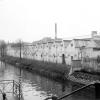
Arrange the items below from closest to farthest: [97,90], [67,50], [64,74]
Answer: [97,90], [64,74], [67,50]

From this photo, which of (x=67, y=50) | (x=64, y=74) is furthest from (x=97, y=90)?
(x=67, y=50)

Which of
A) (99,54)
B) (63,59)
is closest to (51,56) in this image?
(63,59)

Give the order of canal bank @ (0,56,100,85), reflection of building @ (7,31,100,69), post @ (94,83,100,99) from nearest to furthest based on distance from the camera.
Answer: post @ (94,83,100,99) → canal bank @ (0,56,100,85) → reflection of building @ (7,31,100,69)

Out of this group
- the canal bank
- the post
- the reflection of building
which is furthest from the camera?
the reflection of building

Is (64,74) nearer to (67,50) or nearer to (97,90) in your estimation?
(67,50)

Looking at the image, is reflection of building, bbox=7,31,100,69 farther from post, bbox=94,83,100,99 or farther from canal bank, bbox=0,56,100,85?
post, bbox=94,83,100,99

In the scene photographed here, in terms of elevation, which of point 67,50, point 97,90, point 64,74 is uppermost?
point 67,50

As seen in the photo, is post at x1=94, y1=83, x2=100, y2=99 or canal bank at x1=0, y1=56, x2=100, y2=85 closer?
post at x1=94, y1=83, x2=100, y2=99

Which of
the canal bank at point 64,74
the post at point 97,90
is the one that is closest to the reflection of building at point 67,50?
the canal bank at point 64,74

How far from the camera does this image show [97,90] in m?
3.38

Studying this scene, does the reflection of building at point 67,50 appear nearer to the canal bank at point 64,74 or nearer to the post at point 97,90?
the canal bank at point 64,74

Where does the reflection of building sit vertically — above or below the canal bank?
above

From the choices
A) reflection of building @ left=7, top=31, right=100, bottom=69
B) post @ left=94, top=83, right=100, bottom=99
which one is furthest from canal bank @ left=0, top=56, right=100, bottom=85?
post @ left=94, top=83, right=100, bottom=99

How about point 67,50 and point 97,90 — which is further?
point 67,50
